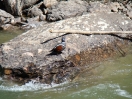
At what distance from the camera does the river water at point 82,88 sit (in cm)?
461

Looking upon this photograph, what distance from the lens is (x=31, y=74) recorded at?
4.90 metres

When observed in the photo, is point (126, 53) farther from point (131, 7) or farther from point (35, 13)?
point (35, 13)

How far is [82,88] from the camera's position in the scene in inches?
192

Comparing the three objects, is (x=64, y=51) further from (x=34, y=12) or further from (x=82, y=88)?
(x=34, y=12)

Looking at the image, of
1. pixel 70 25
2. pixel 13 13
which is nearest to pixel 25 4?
pixel 13 13

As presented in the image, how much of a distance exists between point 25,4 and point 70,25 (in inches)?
226

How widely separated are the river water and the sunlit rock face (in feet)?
0.52

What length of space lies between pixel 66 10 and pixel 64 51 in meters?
5.04

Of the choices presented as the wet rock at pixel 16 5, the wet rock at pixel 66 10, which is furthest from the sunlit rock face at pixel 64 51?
the wet rock at pixel 16 5

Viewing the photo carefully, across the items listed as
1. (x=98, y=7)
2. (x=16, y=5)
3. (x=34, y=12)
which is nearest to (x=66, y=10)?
(x=98, y=7)

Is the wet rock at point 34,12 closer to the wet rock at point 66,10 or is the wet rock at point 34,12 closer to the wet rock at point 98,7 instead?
the wet rock at point 66,10

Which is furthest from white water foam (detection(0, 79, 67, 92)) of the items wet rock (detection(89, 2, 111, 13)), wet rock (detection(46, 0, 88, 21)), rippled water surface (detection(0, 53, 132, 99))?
wet rock (detection(89, 2, 111, 13))

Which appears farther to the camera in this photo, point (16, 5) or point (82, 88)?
point (16, 5)

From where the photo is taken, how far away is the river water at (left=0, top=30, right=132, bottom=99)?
461cm
